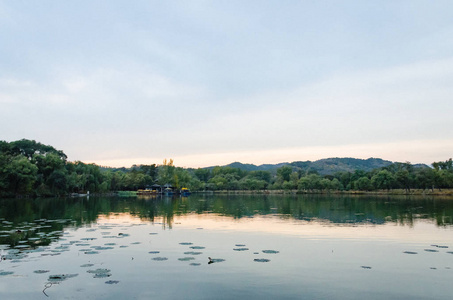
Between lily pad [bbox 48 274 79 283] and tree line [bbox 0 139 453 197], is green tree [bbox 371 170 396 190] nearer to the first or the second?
tree line [bbox 0 139 453 197]

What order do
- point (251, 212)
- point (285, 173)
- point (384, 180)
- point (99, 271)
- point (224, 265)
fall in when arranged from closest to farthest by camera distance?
point (99, 271) → point (224, 265) → point (251, 212) → point (384, 180) → point (285, 173)

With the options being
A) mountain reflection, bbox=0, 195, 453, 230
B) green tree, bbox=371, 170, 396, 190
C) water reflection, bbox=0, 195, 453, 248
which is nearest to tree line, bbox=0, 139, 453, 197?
green tree, bbox=371, 170, 396, 190

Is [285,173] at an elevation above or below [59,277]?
above

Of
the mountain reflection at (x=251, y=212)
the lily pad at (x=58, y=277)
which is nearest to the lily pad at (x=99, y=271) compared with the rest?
the lily pad at (x=58, y=277)

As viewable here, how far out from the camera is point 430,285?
31.6ft

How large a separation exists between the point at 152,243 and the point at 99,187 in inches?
3756

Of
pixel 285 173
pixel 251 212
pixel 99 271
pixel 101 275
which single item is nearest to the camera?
pixel 101 275

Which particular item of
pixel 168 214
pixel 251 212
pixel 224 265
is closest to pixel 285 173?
pixel 251 212

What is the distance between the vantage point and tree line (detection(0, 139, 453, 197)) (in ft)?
224

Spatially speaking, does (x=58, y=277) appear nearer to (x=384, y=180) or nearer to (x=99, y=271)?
(x=99, y=271)

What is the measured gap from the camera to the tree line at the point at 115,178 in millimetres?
68125

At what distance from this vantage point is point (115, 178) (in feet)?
418

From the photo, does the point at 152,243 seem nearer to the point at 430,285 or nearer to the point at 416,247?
the point at 430,285

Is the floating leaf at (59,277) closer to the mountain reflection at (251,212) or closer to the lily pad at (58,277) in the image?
the lily pad at (58,277)
